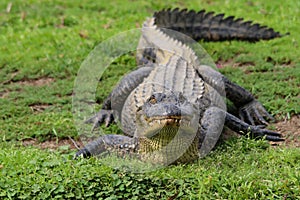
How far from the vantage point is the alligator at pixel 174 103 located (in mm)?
4918

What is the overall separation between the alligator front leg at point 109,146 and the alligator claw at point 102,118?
91cm

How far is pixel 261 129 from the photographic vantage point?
6.01 m

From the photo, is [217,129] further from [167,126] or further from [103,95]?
[103,95]

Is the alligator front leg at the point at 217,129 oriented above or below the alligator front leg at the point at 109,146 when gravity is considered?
above

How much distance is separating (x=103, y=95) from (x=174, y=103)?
8.76ft

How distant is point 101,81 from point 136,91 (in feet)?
5.75

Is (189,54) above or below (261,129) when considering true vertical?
above

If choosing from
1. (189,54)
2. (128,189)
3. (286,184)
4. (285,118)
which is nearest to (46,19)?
(189,54)

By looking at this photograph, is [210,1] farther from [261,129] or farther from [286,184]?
[286,184]

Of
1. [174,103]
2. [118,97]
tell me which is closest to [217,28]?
[118,97]

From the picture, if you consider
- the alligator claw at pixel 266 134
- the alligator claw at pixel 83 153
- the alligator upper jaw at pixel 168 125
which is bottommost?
the alligator claw at pixel 83 153

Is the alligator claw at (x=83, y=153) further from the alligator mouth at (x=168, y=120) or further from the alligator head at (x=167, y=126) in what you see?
the alligator mouth at (x=168, y=120)

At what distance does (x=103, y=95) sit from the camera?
7.36 m

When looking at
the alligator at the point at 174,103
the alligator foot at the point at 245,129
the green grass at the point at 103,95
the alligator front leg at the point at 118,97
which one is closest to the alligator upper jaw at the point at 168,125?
the alligator at the point at 174,103
